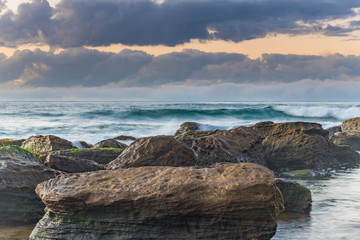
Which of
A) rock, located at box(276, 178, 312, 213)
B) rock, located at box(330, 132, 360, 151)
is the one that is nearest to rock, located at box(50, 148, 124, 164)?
rock, located at box(276, 178, 312, 213)

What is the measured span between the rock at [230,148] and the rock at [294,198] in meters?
1.90

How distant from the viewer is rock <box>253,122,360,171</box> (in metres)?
10.0

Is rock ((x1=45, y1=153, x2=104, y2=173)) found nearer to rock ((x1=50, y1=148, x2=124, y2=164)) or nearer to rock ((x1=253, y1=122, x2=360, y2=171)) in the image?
rock ((x1=50, y1=148, x2=124, y2=164))

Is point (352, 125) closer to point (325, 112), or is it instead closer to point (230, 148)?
point (230, 148)

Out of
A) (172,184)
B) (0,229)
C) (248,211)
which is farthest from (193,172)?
(0,229)

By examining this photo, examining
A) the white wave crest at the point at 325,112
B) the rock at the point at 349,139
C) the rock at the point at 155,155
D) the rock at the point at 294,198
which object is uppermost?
the rock at the point at 155,155

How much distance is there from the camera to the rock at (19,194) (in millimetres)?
5270

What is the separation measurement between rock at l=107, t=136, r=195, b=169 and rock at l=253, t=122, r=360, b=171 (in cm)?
365

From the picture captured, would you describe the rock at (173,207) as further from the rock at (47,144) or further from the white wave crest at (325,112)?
the white wave crest at (325,112)

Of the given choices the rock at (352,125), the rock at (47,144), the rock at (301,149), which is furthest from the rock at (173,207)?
the rock at (352,125)

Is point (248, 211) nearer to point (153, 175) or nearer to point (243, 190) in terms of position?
point (243, 190)

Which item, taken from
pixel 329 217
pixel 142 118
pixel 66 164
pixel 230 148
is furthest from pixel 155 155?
pixel 142 118

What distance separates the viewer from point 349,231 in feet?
16.7

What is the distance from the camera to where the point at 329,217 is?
5.72 metres
